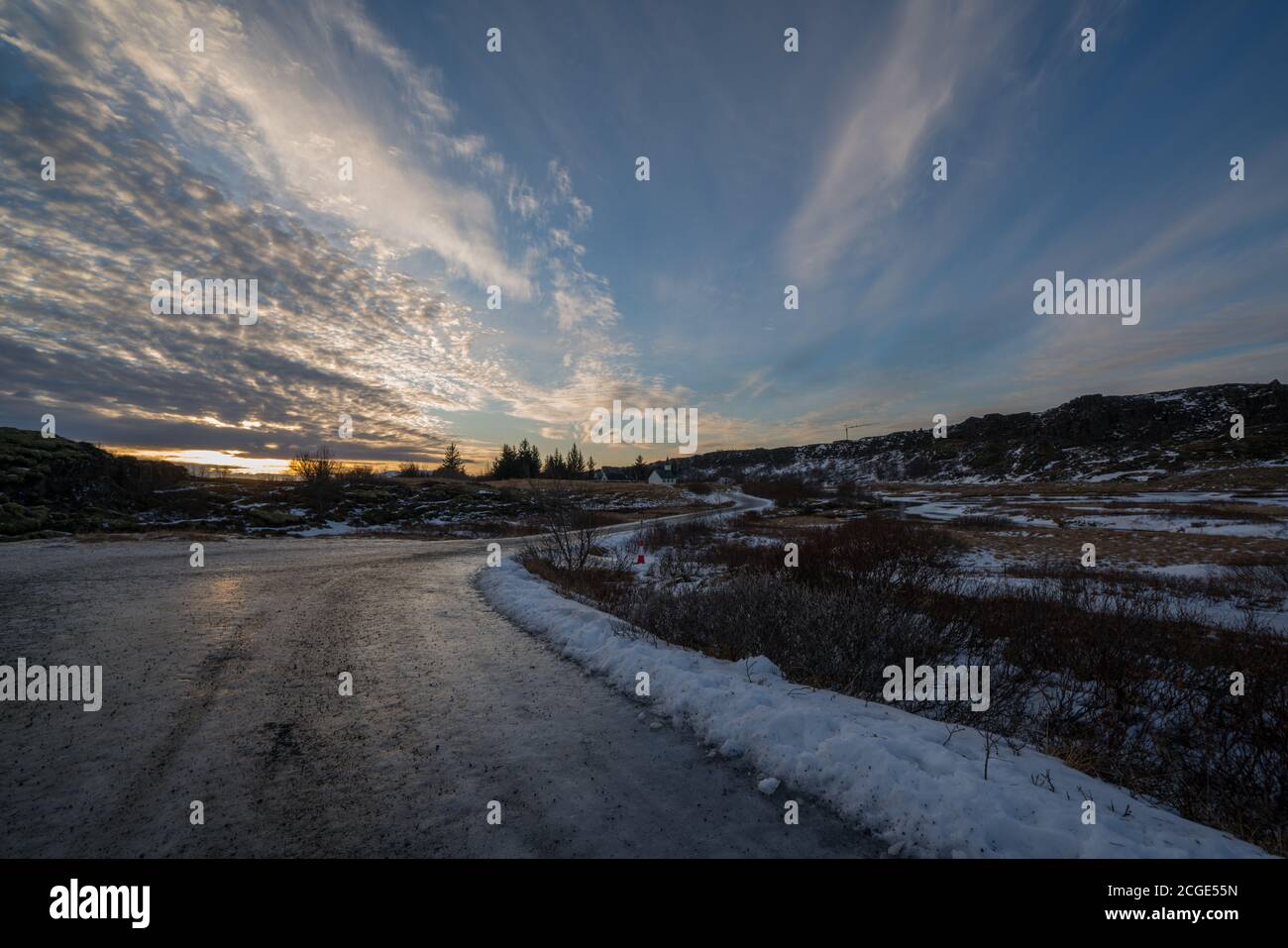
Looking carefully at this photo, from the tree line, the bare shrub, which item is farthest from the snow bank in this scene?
the tree line

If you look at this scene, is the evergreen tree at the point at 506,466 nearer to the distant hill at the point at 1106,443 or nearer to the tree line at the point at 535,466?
the tree line at the point at 535,466

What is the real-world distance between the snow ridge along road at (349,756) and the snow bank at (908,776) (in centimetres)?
35

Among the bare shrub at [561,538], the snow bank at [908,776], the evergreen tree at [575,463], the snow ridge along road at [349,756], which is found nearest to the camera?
the snow bank at [908,776]

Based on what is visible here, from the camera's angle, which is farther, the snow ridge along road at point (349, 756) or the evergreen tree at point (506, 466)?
the evergreen tree at point (506, 466)

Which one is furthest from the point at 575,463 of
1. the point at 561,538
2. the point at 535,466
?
the point at 561,538

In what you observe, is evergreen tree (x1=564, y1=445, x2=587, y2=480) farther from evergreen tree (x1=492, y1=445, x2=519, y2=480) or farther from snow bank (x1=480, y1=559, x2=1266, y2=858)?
snow bank (x1=480, y1=559, x2=1266, y2=858)

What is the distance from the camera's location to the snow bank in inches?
138

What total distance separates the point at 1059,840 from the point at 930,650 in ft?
20.9

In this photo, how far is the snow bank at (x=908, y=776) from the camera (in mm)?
3500

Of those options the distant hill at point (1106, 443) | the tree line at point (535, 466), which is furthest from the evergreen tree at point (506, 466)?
the distant hill at point (1106, 443)
